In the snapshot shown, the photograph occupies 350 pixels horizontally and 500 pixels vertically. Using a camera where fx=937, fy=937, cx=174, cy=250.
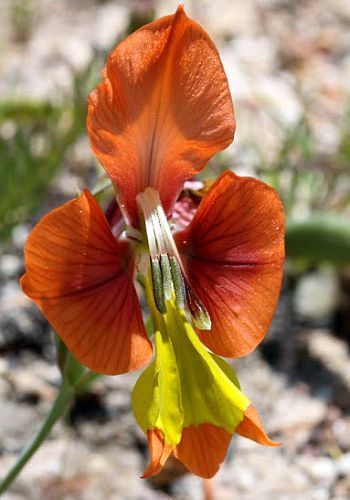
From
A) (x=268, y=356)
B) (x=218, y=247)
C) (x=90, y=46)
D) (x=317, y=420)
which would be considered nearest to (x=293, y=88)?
(x=90, y=46)

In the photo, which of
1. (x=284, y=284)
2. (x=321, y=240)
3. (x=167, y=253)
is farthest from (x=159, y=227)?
(x=284, y=284)

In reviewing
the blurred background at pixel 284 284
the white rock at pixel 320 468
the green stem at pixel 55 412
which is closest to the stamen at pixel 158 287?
the green stem at pixel 55 412

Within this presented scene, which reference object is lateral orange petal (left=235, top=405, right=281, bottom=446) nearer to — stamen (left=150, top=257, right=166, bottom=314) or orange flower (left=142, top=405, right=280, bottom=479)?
orange flower (left=142, top=405, right=280, bottom=479)

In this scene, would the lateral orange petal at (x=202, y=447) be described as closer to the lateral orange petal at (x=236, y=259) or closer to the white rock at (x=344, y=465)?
the lateral orange petal at (x=236, y=259)

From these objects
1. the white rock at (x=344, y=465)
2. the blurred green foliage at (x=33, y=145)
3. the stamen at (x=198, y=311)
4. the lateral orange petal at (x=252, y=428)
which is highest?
the stamen at (x=198, y=311)

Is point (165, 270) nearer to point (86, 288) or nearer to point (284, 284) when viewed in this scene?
point (86, 288)

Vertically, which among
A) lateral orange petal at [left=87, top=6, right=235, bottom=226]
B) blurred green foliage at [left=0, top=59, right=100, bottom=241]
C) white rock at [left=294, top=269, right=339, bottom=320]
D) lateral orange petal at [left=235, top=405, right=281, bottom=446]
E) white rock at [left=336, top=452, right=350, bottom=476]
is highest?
lateral orange petal at [left=87, top=6, right=235, bottom=226]

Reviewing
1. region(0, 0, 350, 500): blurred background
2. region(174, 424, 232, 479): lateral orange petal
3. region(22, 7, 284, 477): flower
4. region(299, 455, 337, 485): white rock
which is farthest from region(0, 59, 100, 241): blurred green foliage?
region(174, 424, 232, 479): lateral orange petal
